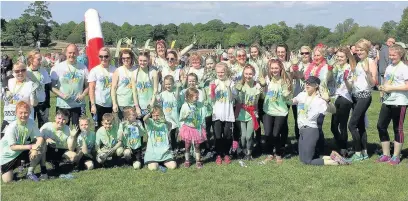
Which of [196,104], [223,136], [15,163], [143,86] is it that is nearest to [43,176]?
[15,163]

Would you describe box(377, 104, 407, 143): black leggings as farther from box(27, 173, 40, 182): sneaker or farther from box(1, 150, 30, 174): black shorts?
box(1, 150, 30, 174): black shorts

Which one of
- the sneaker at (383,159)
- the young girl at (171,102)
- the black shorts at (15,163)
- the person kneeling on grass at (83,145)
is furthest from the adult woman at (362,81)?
the black shorts at (15,163)

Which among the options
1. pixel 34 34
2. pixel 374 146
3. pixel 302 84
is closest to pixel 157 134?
pixel 302 84

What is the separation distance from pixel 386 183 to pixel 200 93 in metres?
2.91

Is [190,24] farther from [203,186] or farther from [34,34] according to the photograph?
[203,186]

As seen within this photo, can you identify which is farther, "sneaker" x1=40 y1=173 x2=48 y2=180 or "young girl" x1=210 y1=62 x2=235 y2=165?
"young girl" x1=210 y1=62 x2=235 y2=165

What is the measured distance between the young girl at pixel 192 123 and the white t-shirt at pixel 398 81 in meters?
2.78

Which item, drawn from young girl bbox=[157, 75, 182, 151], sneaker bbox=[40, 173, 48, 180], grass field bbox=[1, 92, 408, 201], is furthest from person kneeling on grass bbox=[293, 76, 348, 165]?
sneaker bbox=[40, 173, 48, 180]

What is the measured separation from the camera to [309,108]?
6547mm

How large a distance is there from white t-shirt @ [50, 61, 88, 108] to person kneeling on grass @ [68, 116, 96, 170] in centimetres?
35

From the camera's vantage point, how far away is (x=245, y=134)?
688cm

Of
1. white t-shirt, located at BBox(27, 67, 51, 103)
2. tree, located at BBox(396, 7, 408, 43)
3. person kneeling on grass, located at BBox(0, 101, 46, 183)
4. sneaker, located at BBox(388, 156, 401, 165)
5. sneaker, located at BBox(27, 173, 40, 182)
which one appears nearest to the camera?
person kneeling on grass, located at BBox(0, 101, 46, 183)

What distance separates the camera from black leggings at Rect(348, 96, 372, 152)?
21.6 ft

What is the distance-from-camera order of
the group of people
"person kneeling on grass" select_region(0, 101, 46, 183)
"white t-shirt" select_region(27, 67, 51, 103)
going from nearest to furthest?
"person kneeling on grass" select_region(0, 101, 46, 183) < the group of people < "white t-shirt" select_region(27, 67, 51, 103)
